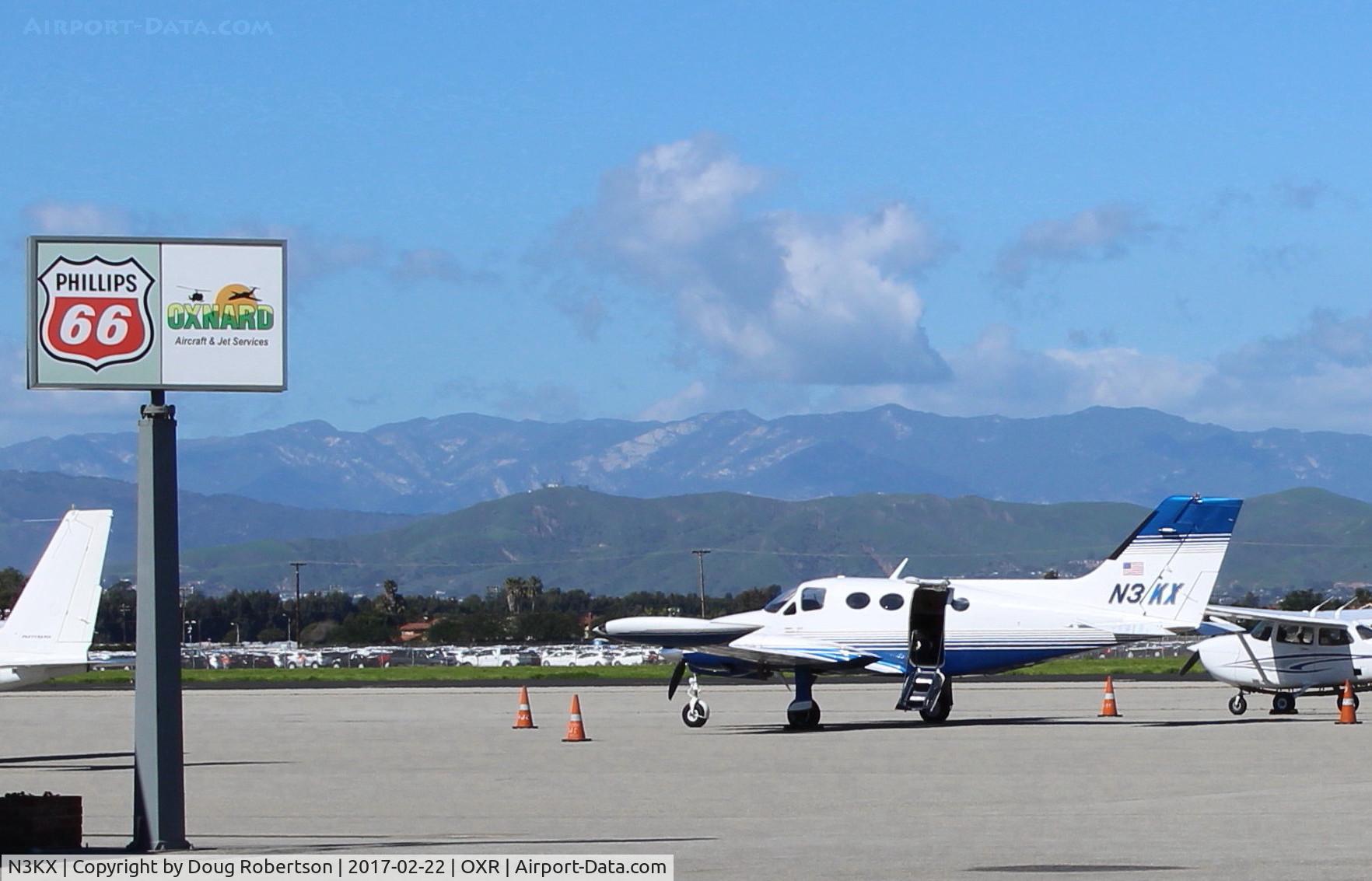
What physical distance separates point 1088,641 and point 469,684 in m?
29.9

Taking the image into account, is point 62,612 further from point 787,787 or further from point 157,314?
point 157,314

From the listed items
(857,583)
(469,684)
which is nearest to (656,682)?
(469,684)

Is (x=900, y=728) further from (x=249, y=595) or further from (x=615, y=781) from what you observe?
(x=249, y=595)

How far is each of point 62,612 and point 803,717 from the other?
39.0 feet

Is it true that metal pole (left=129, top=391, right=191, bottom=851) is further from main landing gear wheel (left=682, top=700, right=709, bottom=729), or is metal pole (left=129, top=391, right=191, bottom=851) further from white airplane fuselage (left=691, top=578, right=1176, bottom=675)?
white airplane fuselage (left=691, top=578, right=1176, bottom=675)

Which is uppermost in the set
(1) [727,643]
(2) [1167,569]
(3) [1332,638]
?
(2) [1167,569]

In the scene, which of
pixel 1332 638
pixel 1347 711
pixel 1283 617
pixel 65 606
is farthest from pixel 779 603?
pixel 65 606

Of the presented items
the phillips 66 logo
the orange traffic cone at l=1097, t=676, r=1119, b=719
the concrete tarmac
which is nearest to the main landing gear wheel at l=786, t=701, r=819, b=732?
the concrete tarmac

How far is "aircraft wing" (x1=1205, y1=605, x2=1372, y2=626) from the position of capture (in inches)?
1393

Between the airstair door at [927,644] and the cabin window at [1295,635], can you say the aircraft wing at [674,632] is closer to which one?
the airstair door at [927,644]

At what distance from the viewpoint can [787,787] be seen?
72.1ft

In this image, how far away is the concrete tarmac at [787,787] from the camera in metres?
15.4

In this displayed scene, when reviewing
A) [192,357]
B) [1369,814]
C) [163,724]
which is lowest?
[1369,814]

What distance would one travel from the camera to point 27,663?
2570 cm
